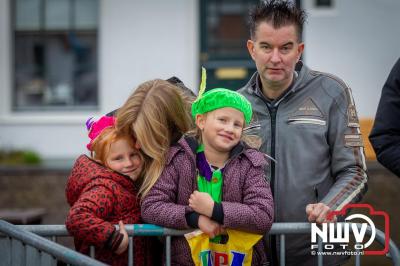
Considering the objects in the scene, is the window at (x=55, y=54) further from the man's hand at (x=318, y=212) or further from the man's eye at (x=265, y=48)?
the man's hand at (x=318, y=212)

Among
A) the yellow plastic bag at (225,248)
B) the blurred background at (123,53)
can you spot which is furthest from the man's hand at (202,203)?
the blurred background at (123,53)

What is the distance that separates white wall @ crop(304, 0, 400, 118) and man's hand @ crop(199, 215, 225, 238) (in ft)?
22.1

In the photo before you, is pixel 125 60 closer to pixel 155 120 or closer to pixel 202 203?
pixel 155 120

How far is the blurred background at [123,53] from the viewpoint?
956 cm

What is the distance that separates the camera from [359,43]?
9555 mm

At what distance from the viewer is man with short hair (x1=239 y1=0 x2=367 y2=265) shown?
3336 mm

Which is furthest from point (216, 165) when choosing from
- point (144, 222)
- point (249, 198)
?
point (144, 222)

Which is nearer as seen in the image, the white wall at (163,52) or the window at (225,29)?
the white wall at (163,52)

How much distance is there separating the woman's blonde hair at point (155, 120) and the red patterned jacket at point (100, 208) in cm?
10

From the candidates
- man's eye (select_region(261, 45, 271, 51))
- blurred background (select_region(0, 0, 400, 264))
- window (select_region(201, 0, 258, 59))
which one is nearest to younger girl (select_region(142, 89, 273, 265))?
man's eye (select_region(261, 45, 271, 51))

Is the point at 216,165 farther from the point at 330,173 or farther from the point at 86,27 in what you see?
the point at 86,27

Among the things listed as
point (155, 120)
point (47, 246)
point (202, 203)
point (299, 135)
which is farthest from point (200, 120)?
point (47, 246)

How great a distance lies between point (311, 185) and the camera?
335 cm

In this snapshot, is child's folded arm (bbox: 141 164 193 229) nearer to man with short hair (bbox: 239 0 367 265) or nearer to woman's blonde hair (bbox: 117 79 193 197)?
woman's blonde hair (bbox: 117 79 193 197)
